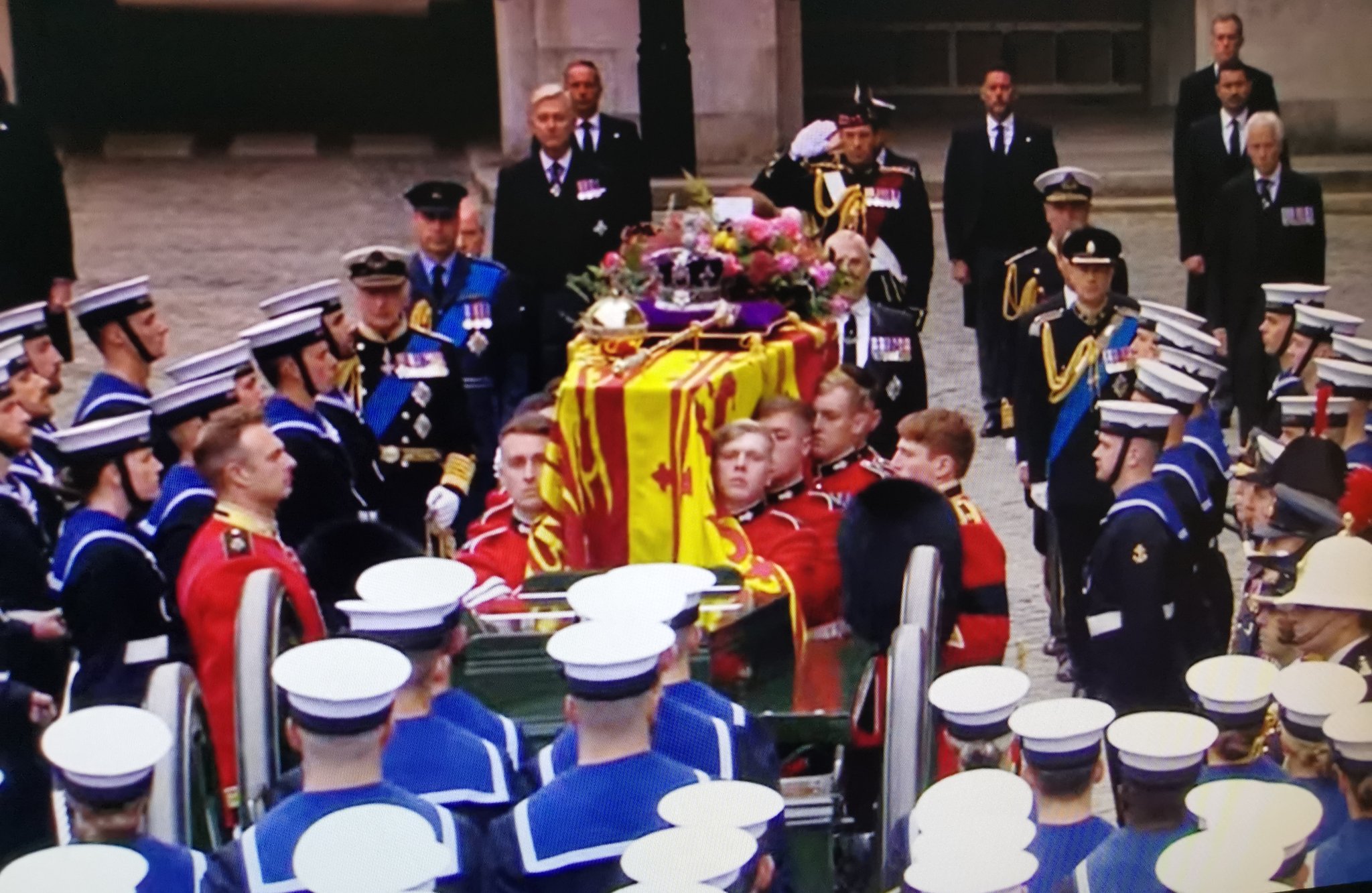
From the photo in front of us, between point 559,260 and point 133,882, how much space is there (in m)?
2.68

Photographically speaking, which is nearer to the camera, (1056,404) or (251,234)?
(251,234)

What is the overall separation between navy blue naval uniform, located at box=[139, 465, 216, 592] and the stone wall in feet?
7.55

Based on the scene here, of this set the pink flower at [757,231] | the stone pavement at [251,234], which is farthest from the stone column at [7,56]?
the pink flower at [757,231]

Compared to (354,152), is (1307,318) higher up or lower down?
lower down

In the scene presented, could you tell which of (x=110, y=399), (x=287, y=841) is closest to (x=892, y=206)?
(x=110, y=399)

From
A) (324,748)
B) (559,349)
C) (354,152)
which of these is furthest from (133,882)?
(559,349)

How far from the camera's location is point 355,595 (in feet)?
14.3

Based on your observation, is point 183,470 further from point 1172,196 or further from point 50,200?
point 1172,196

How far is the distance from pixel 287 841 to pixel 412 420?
2.09 m

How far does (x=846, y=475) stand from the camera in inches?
182

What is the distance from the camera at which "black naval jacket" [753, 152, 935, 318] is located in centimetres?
545

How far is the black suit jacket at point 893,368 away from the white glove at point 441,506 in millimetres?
974

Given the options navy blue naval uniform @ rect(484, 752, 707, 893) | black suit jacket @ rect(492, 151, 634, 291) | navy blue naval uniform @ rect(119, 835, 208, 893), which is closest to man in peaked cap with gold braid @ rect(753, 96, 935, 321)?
black suit jacket @ rect(492, 151, 634, 291)

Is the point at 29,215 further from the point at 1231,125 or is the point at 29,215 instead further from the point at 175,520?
the point at 1231,125
